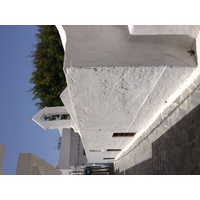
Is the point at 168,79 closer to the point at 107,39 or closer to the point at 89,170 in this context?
the point at 107,39

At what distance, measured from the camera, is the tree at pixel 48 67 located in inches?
411

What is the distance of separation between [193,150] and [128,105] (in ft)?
3.85

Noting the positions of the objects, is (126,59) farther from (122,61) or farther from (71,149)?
(71,149)

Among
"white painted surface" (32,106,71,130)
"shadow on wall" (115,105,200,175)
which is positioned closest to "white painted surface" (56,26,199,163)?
"shadow on wall" (115,105,200,175)

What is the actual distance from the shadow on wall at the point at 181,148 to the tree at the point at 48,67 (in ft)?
23.8

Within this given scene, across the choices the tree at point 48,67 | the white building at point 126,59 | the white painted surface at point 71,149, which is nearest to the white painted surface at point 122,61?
the white building at point 126,59

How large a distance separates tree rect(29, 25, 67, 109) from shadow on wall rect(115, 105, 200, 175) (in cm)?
726

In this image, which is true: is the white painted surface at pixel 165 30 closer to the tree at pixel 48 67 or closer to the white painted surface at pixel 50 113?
the white painted surface at pixel 50 113

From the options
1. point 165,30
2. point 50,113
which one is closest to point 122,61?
point 165,30

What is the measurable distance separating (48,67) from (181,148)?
8.77 metres

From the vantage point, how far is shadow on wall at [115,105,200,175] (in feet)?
9.21

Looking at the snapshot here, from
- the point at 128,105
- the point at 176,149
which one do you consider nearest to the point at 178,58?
the point at 128,105

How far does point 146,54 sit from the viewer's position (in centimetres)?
235

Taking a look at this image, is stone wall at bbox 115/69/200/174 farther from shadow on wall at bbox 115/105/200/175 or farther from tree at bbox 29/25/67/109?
tree at bbox 29/25/67/109
